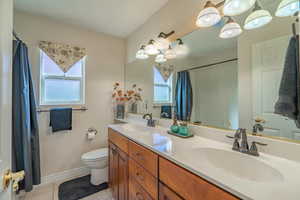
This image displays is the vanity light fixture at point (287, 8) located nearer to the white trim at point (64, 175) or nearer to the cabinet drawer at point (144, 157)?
the cabinet drawer at point (144, 157)

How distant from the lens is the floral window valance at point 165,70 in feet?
5.69

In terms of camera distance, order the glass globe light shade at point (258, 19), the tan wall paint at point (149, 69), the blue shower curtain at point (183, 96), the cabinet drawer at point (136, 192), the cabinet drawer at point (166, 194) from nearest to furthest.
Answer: the cabinet drawer at point (166, 194)
the glass globe light shade at point (258, 19)
the cabinet drawer at point (136, 192)
the tan wall paint at point (149, 69)
the blue shower curtain at point (183, 96)

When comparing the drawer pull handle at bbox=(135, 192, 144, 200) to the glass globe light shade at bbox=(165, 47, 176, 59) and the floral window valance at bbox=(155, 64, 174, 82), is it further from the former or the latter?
the glass globe light shade at bbox=(165, 47, 176, 59)

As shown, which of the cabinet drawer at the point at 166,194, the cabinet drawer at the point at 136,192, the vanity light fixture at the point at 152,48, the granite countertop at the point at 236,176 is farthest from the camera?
the vanity light fixture at the point at 152,48

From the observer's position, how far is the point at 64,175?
82.8 inches

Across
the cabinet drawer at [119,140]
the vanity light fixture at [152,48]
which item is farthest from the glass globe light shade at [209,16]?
the cabinet drawer at [119,140]

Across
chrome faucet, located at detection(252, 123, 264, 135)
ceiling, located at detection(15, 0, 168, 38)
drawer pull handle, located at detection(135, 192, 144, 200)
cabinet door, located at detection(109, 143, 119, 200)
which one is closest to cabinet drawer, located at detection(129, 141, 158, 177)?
drawer pull handle, located at detection(135, 192, 144, 200)

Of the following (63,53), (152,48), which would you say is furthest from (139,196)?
(63,53)

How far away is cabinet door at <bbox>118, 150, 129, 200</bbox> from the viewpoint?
1.32 meters

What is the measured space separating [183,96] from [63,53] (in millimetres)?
1938

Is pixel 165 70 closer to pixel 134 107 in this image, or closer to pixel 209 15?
pixel 209 15

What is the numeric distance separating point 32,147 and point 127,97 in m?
1.50

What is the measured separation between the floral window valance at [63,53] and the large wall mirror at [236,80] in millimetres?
1451

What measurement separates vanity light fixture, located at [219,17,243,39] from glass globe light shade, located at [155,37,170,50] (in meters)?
0.72
